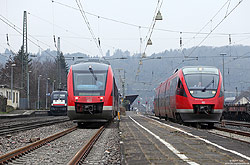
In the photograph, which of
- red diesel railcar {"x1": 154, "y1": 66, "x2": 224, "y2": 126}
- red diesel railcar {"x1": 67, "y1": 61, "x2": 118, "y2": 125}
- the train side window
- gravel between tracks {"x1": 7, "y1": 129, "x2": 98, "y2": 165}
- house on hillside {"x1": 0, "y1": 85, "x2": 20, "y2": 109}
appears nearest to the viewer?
gravel between tracks {"x1": 7, "y1": 129, "x2": 98, "y2": 165}

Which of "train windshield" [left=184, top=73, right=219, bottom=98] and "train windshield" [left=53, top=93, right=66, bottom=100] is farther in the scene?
"train windshield" [left=53, top=93, right=66, bottom=100]

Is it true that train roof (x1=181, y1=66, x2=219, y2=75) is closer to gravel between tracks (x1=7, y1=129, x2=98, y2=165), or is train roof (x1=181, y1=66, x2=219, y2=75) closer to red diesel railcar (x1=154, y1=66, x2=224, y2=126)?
red diesel railcar (x1=154, y1=66, x2=224, y2=126)

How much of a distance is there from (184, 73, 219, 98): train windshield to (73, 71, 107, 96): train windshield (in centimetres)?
448

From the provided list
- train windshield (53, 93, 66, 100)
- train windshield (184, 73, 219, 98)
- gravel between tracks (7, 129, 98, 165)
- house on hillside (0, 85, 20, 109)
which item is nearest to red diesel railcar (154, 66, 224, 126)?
train windshield (184, 73, 219, 98)

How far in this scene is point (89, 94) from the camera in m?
18.8

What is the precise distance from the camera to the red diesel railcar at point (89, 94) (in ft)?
61.2

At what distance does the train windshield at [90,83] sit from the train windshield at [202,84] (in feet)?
14.7

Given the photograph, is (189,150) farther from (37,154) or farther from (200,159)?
(37,154)

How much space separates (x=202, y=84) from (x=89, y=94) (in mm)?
5879

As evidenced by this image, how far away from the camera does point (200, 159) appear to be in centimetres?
773

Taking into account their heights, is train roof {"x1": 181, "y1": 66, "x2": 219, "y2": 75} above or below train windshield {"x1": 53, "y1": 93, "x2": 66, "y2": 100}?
above

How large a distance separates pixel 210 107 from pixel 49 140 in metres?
9.37

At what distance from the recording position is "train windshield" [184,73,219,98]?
1909 centimetres

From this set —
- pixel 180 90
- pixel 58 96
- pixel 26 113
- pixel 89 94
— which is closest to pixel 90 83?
pixel 89 94
